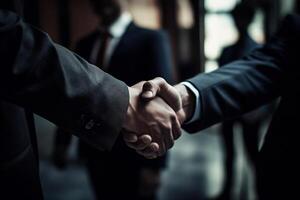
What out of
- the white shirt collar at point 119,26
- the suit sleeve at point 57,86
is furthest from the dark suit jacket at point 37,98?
the white shirt collar at point 119,26

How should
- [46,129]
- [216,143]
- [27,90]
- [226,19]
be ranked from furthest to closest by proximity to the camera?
1. [226,19]
2. [46,129]
3. [216,143]
4. [27,90]

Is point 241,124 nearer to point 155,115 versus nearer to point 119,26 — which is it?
point 119,26

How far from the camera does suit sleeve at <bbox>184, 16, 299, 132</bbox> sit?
1.31m

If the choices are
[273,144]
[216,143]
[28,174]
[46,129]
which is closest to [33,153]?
[28,174]

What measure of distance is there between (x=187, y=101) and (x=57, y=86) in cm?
50

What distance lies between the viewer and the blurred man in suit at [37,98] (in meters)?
0.94

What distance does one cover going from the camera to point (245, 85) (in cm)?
133

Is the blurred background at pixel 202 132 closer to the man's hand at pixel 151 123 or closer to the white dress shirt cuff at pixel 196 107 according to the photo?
the white dress shirt cuff at pixel 196 107

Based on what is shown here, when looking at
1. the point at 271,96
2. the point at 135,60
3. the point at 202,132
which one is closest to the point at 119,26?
the point at 135,60

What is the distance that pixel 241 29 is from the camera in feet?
9.18

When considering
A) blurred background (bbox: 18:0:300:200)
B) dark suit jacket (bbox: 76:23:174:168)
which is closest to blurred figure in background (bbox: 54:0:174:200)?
dark suit jacket (bbox: 76:23:174:168)

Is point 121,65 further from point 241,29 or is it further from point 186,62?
point 186,62

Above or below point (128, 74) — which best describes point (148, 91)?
above

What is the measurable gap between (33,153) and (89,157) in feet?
4.12
